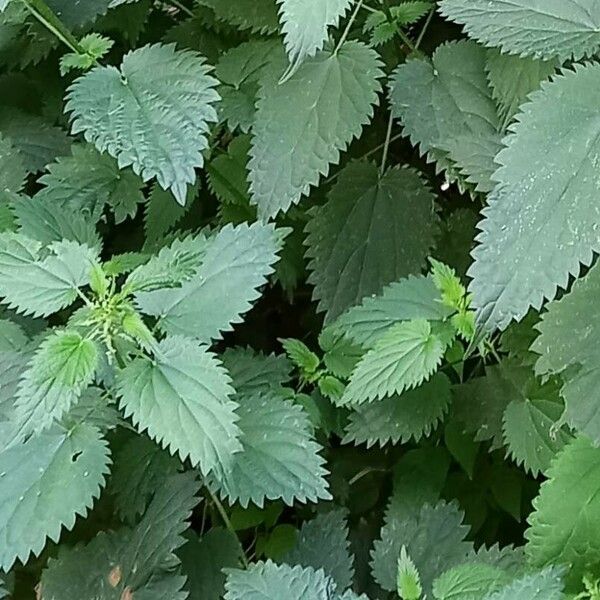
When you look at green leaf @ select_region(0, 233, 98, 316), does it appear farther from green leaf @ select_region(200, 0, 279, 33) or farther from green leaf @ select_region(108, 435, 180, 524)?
green leaf @ select_region(200, 0, 279, 33)

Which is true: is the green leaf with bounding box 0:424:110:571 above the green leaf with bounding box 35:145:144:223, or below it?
below

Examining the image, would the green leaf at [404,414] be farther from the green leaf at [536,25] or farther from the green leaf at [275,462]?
the green leaf at [536,25]

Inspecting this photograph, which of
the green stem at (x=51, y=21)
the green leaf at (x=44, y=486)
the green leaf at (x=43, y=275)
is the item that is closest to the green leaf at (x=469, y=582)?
the green leaf at (x=44, y=486)

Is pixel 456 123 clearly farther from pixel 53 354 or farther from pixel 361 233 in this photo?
pixel 53 354

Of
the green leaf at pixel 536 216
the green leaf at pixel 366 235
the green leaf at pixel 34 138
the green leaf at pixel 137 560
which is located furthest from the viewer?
the green leaf at pixel 34 138

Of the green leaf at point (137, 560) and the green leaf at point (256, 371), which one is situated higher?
the green leaf at point (256, 371)

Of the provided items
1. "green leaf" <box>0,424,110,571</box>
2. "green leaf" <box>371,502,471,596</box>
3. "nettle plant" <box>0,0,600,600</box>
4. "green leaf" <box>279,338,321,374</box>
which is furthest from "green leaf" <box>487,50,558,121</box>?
"green leaf" <box>0,424,110,571</box>
